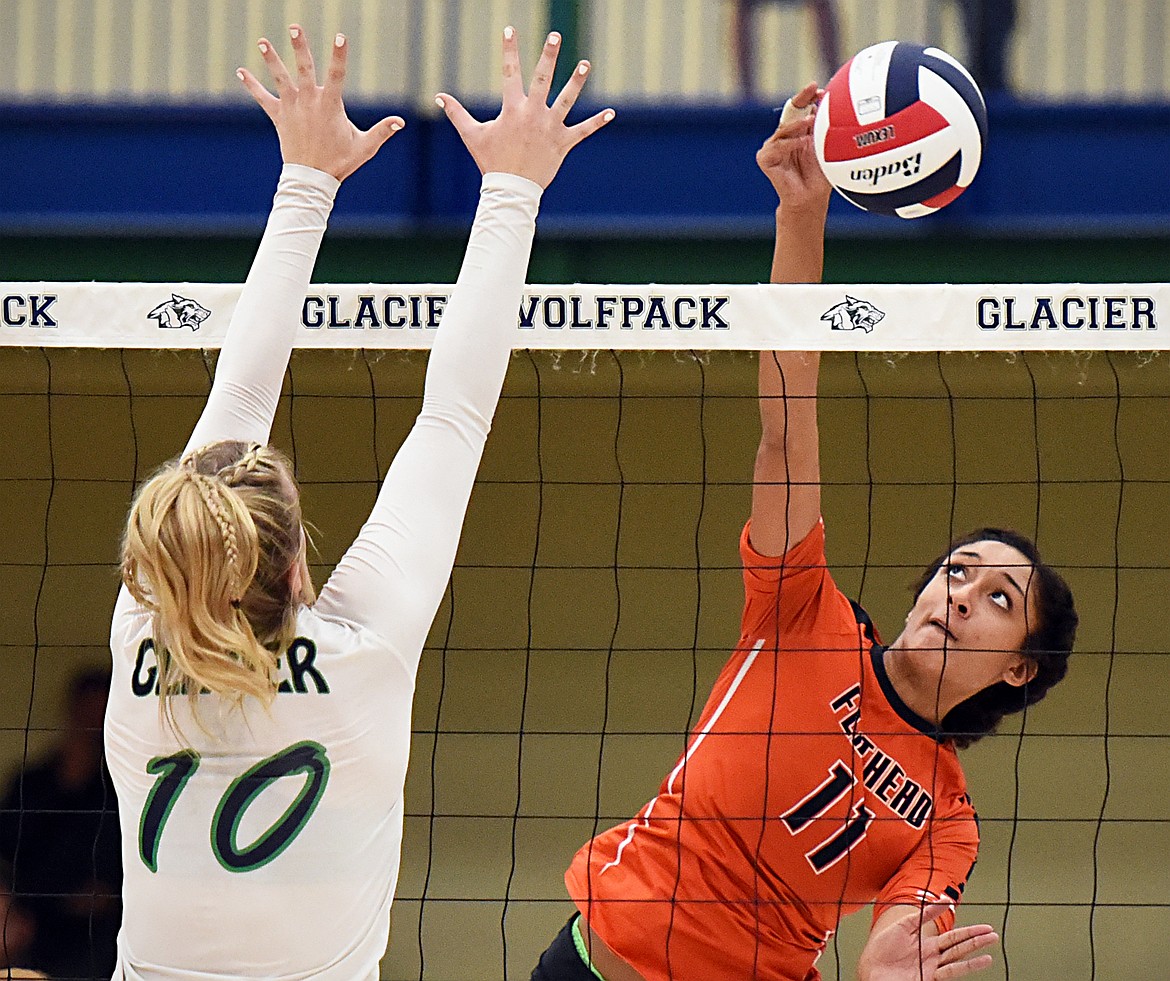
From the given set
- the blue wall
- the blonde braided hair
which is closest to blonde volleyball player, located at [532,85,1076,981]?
the blonde braided hair

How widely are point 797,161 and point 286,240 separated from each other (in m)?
1.27

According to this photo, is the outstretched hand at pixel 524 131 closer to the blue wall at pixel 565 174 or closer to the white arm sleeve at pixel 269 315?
the white arm sleeve at pixel 269 315

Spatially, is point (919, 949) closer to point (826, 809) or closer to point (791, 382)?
point (826, 809)

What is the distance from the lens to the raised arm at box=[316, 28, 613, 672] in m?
1.59

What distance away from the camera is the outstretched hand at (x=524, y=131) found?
1.75 meters

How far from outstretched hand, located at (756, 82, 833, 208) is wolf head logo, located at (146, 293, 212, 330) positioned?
1.15 meters

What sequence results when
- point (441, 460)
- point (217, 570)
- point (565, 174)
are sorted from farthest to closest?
point (565, 174), point (441, 460), point (217, 570)

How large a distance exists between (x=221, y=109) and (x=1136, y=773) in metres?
4.08

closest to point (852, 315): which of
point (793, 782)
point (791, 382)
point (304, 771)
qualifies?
point (791, 382)

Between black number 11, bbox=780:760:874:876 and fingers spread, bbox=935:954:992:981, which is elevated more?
black number 11, bbox=780:760:874:876

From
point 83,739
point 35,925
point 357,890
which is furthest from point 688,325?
point 35,925

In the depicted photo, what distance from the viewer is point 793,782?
8.82 feet

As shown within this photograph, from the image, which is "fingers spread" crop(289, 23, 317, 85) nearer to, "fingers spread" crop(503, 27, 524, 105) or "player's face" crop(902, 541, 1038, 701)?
"fingers spread" crop(503, 27, 524, 105)

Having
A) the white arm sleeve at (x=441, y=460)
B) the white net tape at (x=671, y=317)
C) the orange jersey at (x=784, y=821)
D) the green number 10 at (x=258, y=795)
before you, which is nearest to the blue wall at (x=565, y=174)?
the white net tape at (x=671, y=317)
